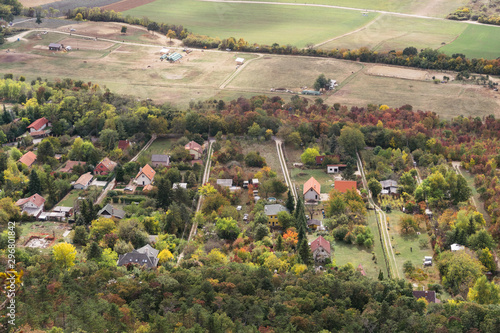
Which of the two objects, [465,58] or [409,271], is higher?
[465,58]

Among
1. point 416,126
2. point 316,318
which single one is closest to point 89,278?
point 316,318

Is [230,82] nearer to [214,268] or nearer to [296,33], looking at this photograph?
[296,33]

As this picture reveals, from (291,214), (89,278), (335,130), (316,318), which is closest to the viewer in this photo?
(316,318)

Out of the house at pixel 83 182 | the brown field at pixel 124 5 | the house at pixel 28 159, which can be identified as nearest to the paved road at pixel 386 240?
the house at pixel 83 182

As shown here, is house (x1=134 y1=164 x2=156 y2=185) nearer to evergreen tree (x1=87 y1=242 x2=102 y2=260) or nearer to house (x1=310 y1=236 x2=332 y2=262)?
evergreen tree (x1=87 y1=242 x2=102 y2=260)

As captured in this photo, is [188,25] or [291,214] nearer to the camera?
[291,214]

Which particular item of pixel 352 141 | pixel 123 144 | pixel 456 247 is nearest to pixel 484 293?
pixel 456 247

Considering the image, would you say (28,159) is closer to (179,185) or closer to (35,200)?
(35,200)
